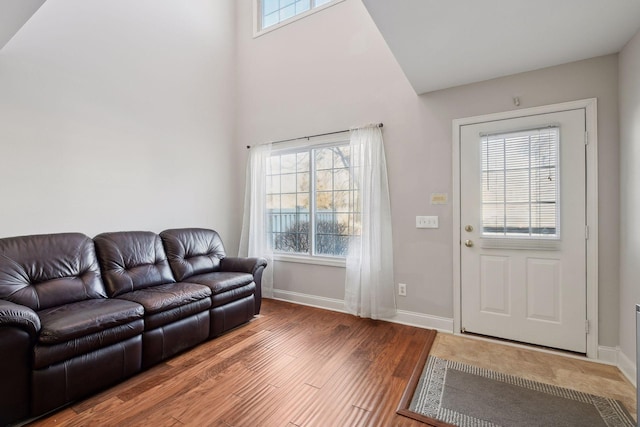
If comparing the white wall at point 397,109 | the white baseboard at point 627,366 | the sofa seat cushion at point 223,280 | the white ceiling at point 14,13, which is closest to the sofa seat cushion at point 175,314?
the sofa seat cushion at point 223,280

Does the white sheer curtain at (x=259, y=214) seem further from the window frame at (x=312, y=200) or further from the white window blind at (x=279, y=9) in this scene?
the white window blind at (x=279, y=9)

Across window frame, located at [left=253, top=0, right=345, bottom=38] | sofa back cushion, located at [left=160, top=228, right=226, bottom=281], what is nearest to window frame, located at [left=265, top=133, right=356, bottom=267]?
sofa back cushion, located at [left=160, top=228, right=226, bottom=281]

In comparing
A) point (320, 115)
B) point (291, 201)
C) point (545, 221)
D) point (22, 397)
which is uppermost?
point (320, 115)

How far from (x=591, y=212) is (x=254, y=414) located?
115 inches

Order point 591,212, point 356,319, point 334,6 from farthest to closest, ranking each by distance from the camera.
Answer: point 334,6 < point 356,319 < point 591,212

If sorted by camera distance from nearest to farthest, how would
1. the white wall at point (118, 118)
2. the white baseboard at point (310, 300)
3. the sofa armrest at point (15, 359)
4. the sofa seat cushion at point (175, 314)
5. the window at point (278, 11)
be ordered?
the sofa armrest at point (15, 359), the sofa seat cushion at point (175, 314), the white wall at point (118, 118), the white baseboard at point (310, 300), the window at point (278, 11)

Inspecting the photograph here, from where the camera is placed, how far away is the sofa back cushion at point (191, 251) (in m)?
3.12

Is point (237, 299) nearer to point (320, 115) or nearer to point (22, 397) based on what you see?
point (22, 397)

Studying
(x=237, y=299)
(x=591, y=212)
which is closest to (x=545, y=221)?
(x=591, y=212)

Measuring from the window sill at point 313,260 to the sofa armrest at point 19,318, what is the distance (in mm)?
2550

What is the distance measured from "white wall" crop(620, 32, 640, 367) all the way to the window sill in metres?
2.38

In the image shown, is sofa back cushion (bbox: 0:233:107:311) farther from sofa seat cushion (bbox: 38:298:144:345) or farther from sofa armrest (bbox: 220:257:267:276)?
sofa armrest (bbox: 220:257:267:276)

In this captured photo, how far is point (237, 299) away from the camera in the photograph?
2.96m

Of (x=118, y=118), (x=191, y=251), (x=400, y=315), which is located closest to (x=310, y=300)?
(x=400, y=315)
